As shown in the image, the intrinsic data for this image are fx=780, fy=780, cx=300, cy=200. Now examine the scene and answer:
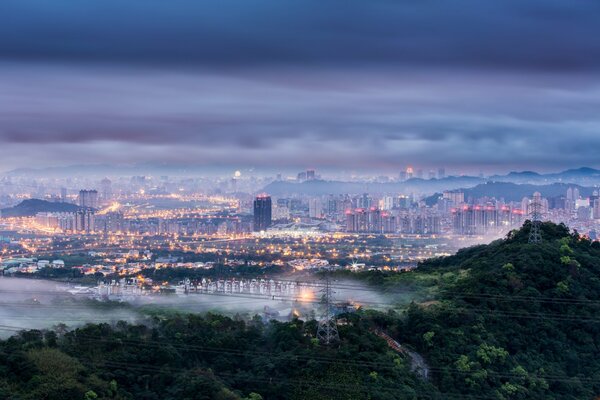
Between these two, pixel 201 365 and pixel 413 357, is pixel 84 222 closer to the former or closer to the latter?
pixel 201 365

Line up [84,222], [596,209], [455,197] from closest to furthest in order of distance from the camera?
[84,222], [596,209], [455,197]

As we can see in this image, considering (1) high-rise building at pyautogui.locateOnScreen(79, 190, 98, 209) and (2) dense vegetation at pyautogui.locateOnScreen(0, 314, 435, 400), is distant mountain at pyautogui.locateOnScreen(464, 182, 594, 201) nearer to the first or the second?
(1) high-rise building at pyautogui.locateOnScreen(79, 190, 98, 209)

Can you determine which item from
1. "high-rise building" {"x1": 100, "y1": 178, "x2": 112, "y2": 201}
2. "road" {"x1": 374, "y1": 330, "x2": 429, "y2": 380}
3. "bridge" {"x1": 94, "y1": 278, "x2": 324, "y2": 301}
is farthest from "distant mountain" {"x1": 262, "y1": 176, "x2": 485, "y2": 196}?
"road" {"x1": 374, "y1": 330, "x2": 429, "y2": 380}

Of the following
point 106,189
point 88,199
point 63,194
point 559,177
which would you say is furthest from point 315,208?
point 559,177

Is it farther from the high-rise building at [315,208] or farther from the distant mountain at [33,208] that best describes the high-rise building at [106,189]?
the high-rise building at [315,208]

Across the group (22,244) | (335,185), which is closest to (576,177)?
(335,185)

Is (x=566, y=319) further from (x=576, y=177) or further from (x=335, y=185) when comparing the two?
(x=576, y=177)

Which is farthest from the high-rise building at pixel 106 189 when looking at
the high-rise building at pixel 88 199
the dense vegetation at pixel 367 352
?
the dense vegetation at pixel 367 352
